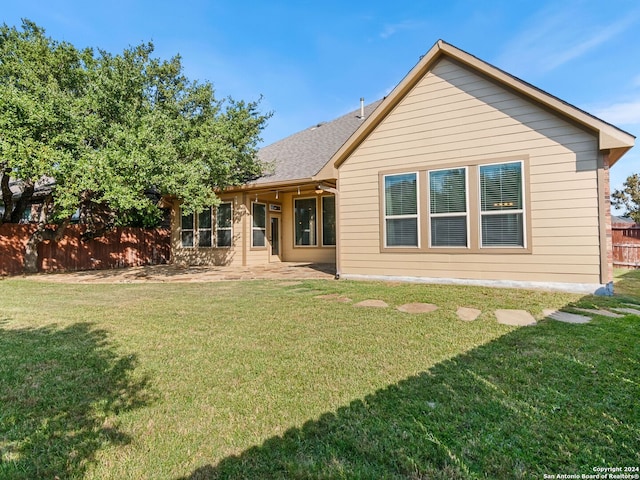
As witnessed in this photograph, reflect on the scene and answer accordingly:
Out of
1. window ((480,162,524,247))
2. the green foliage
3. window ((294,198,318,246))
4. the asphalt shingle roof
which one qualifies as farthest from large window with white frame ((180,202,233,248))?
the green foliage

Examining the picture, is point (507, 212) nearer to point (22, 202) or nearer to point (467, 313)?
point (467, 313)

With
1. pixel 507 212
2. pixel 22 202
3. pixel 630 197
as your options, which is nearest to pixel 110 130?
pixel 22 202

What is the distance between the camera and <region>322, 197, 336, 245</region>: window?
508 inches

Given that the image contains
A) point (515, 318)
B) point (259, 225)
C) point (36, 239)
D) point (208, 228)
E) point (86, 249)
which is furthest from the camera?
point (208, 228)

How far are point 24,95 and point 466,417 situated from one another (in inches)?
412

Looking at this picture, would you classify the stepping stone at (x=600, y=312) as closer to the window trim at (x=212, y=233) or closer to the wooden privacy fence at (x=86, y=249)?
the window trim at (x=212, y=233)

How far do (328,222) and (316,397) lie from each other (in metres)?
10.5

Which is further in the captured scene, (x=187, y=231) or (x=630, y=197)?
(x=630, y=197)

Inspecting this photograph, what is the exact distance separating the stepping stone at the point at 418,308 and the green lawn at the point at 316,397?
316mm

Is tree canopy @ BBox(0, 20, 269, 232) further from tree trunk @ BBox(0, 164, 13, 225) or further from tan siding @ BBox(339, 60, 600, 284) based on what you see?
tan siding @ BBox(339, 60, 600, 284)

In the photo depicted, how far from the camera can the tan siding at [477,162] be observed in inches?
247

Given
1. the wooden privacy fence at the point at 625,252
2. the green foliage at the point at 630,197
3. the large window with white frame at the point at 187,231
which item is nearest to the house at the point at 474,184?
the large window with white frame at the point at 187,231

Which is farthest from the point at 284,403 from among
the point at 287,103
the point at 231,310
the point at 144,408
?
the point at 287,103

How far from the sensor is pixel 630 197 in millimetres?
26766
